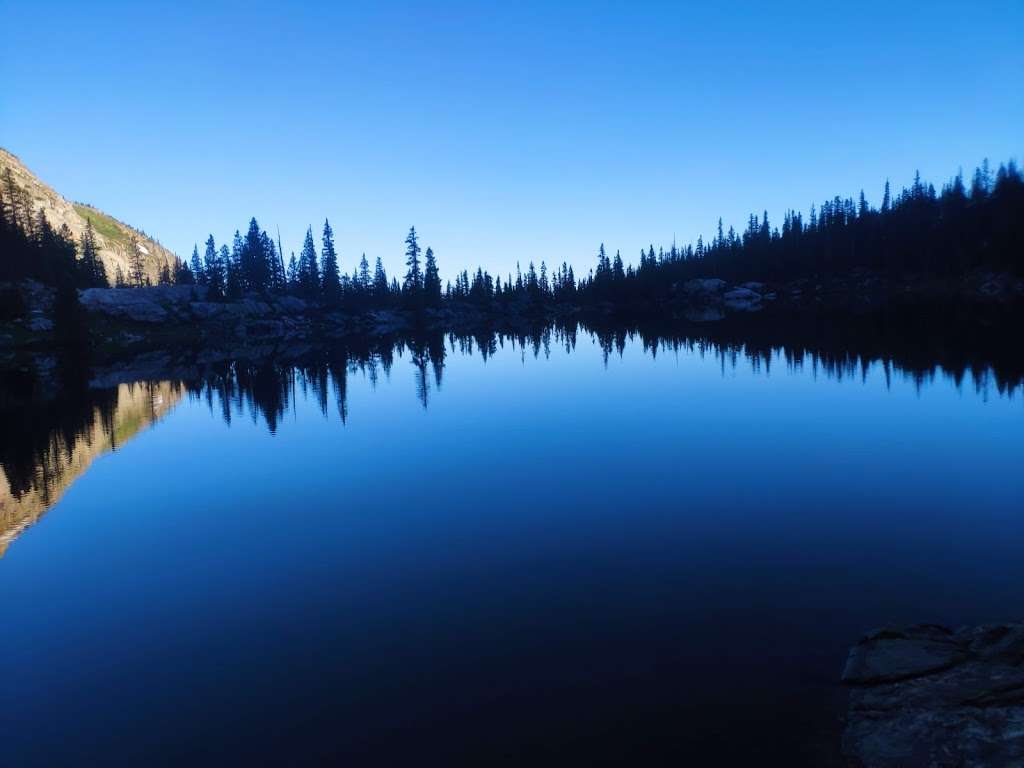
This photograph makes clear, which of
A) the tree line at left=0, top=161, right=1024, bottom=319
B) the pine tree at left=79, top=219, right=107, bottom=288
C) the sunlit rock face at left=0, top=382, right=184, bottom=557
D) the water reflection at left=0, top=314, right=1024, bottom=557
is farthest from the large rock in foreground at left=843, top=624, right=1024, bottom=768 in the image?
the pine tree at left=79, top=219, right=107, bottom=288

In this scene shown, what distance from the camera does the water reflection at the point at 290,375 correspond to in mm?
25750

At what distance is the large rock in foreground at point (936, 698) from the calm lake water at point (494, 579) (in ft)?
1.52

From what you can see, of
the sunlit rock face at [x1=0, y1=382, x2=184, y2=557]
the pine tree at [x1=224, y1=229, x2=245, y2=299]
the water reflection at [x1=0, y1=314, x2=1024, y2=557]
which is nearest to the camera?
the sunlit rock face at [x1=0, y1=382, x2=184, y2=557]

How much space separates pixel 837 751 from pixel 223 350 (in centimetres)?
9323

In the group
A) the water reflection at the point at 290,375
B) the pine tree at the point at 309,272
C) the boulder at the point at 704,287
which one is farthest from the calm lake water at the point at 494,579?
the boulder at the point at 704,287

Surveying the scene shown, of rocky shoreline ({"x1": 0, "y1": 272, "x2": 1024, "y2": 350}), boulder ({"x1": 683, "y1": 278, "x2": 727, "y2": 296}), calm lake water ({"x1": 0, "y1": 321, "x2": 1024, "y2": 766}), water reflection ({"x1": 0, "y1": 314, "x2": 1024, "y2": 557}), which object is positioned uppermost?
boulder ({"x1": 683, "y1": 278, "x2": 727, "y2": 296})

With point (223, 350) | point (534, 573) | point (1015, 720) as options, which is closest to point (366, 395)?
point (534, 573)

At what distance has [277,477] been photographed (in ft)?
69.1

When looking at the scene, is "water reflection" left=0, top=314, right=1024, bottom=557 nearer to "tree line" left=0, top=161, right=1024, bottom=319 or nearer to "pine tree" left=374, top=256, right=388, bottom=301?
"tree line" left=0, top=161, right=1024, bottom=319

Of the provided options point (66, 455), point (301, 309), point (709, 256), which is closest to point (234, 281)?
point (301, 309)

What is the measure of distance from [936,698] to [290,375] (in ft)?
170

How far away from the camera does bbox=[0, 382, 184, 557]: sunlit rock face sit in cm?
1797

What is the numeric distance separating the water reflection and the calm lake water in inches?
26.4

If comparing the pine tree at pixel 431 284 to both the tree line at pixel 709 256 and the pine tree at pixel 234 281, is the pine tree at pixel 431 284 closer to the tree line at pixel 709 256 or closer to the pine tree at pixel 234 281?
the tree line at pixel 709 256
